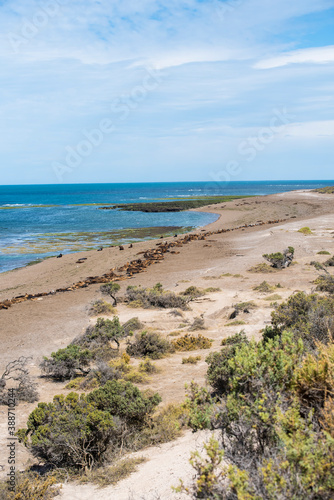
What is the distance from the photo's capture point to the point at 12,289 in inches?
824

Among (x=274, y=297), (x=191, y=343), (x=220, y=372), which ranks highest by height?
(x=220, y=372)

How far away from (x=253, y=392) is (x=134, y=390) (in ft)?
8.61

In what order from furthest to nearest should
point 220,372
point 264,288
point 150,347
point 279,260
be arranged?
point 279,260 < point 264,288 < point 150,347 < point 220,372

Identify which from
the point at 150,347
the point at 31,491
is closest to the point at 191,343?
the point at 150,347

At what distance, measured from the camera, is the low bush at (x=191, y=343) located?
991 centimetres

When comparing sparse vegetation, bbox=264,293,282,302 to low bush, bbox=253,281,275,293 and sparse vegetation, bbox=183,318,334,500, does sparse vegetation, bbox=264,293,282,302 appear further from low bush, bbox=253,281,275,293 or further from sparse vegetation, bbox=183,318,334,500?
sparse vegetation, bbox=183,318,334,500

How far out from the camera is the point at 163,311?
13.8m

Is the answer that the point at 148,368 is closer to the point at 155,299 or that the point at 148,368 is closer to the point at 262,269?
the point at 155,299

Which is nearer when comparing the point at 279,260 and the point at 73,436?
the point at 73,436

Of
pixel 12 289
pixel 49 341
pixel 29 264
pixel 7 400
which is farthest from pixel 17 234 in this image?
pixel 7 400

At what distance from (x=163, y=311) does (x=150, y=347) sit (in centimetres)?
397

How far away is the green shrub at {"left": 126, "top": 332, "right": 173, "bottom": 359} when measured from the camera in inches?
385

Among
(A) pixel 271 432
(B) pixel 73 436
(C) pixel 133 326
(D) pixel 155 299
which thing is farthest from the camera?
(D) pixel 155 299

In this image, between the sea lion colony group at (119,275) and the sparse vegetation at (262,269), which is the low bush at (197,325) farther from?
the sea lion colony group at (119,275)
